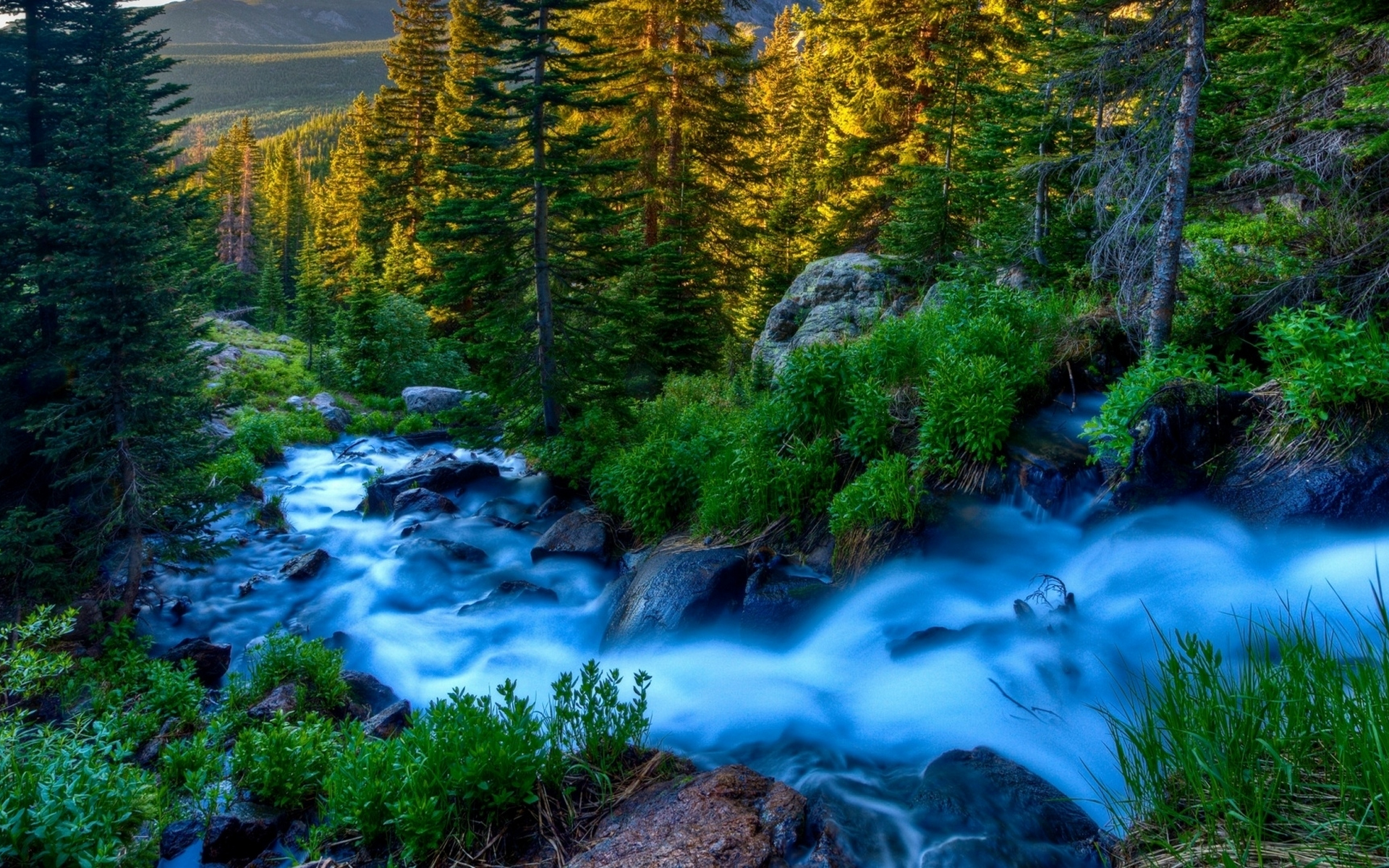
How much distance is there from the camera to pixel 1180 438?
7285 mm

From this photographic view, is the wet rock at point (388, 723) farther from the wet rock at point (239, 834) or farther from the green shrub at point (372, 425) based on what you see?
the green shrub at point (372, 425)

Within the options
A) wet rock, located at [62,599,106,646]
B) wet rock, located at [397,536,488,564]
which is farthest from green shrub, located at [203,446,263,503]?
wet rock, located at [397,536,488,564]

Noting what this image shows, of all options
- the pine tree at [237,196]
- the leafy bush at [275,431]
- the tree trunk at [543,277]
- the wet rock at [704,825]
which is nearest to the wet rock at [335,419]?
the leafy bush at [275,431]

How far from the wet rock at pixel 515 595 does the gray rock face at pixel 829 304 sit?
835cm

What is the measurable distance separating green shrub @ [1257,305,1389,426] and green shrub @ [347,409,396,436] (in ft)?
74.0

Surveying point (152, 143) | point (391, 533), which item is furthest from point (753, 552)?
point (152, 143)

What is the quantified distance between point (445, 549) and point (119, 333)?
18.7 ft

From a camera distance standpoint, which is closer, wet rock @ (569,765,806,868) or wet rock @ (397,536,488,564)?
wet rock @ (569,765,806,868)

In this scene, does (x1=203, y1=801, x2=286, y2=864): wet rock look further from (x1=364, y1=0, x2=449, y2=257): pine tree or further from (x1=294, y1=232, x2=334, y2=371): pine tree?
(x1=364, y1=0, x2=449, y2=257): pine tree

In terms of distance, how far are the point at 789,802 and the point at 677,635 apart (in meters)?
3.82

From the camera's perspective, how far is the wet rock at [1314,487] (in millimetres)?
6098

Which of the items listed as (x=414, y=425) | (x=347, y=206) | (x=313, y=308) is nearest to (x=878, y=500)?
(x=414, y=425)

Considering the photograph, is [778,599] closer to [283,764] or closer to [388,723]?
[388,723]

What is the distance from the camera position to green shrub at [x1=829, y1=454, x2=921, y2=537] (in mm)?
7883
